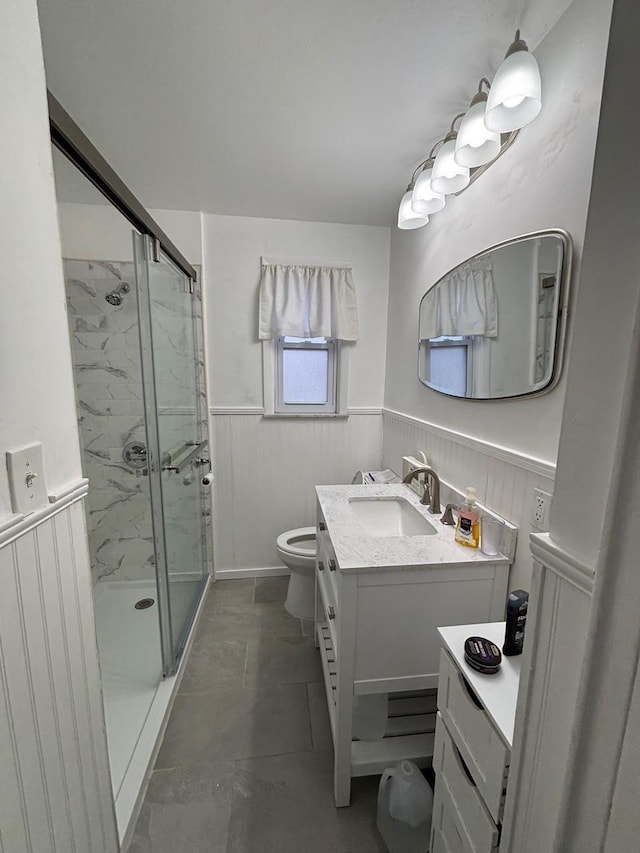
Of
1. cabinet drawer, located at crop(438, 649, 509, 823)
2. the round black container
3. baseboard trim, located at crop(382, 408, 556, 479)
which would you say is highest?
baseboard trim, located at crop(382, 408, 556, 479)

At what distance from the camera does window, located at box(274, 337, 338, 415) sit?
7.56 ft

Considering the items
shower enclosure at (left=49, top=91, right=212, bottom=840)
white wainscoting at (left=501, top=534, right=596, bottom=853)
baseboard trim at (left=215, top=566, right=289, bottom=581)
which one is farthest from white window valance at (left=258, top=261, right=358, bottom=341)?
white wainscoting at (left=501, top=534, right=596, bottom=853)

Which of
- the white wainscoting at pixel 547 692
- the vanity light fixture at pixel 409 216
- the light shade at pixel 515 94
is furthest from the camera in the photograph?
the vanity light fixture at pixel 409 216

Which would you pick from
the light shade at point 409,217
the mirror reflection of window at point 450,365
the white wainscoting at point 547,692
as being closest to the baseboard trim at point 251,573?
the mirror reflection of window at point 450,365

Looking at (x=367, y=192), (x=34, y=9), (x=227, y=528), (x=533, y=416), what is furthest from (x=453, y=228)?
(x=227, y=528)

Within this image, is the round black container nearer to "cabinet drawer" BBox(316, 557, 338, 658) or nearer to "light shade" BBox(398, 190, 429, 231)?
"cabinet drawer" BBox(316, 557, 338, 658)

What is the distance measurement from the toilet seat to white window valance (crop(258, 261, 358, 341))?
1229 mm

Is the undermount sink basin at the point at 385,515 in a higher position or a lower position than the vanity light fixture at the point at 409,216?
lower

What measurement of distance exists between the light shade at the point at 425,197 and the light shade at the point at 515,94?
361 millimetres

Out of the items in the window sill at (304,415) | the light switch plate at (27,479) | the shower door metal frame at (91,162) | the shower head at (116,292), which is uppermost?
the shower door metal frame at (91,162)

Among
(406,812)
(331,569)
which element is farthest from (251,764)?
(331,569)

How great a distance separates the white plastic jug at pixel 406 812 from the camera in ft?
3.30

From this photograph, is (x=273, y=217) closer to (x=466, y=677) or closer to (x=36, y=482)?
(x=36, y=482)

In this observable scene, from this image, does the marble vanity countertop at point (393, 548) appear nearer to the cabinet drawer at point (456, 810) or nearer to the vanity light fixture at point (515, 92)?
the cabinet drawer at point (456, 810)
